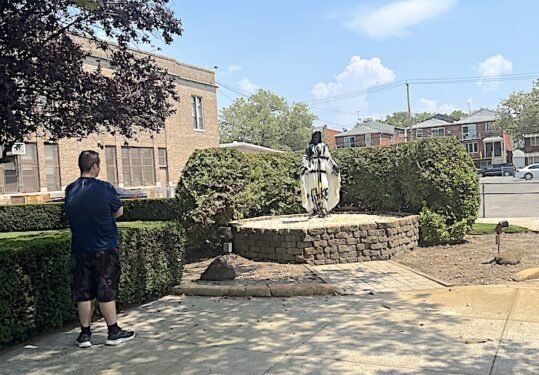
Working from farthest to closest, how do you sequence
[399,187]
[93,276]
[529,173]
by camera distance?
[529,173], [399,187], [93,276]

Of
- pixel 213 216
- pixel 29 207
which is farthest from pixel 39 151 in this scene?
pixel 213 216

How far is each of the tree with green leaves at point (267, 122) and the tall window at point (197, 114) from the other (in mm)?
27351

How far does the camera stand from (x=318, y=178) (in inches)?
442

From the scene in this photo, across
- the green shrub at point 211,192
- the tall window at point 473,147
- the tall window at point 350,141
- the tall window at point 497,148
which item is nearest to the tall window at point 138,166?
the green shrub at point 211,192

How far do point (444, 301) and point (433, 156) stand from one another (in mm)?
5095

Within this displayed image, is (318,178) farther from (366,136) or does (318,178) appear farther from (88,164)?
(366,136)

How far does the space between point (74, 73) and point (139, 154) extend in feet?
83.1

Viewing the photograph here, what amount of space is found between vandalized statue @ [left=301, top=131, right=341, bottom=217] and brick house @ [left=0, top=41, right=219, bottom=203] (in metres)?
10.7

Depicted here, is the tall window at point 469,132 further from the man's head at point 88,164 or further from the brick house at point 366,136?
the man's head at point 88,164

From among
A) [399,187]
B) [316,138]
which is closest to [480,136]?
[399,187]

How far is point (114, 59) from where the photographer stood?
667cm

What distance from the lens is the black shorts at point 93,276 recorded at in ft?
15.4

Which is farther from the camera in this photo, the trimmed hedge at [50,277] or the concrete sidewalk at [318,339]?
the trimmed hedge at [50,277]

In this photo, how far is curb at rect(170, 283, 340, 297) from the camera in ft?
21.3
